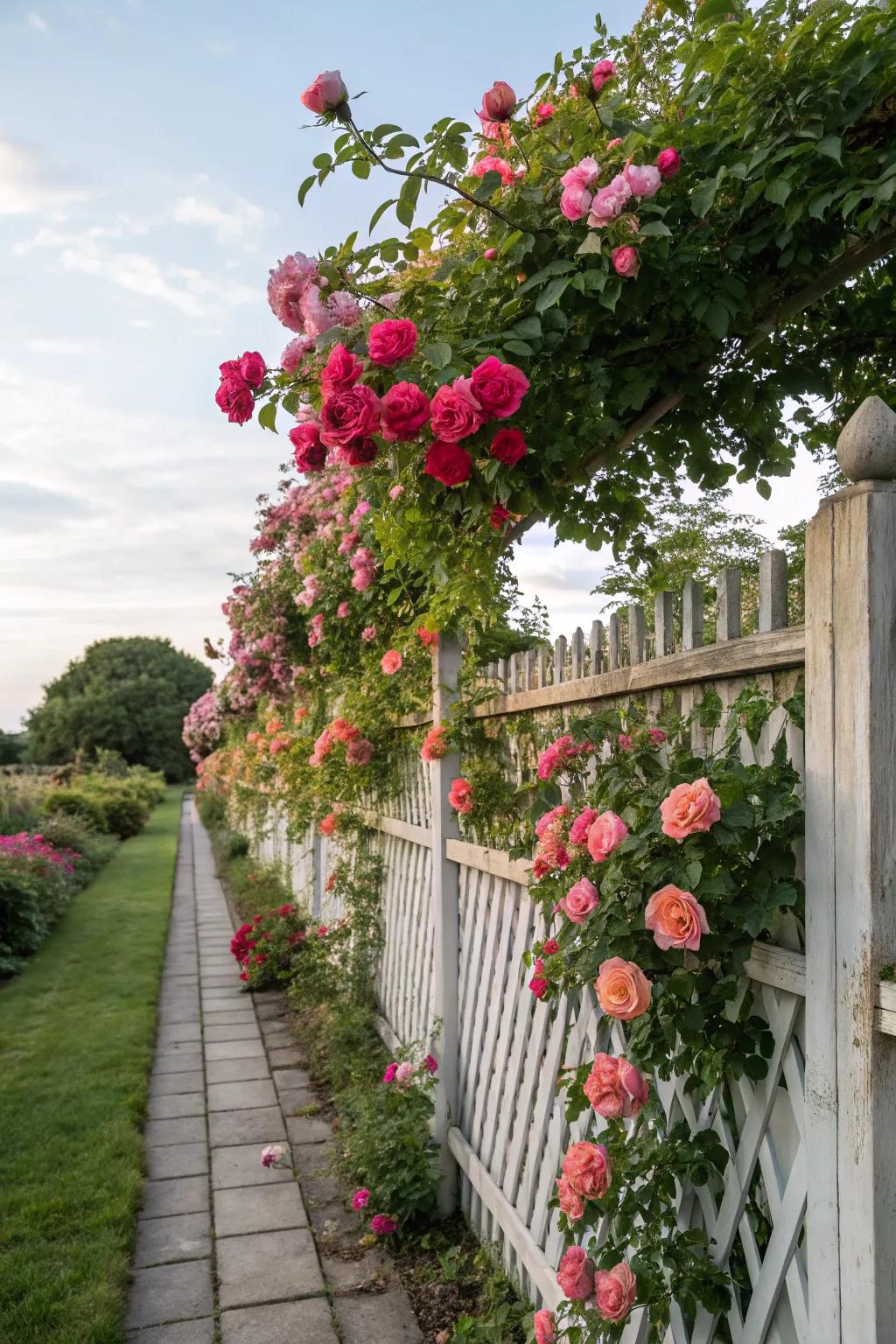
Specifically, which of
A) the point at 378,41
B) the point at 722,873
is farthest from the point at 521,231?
the point at 378,41

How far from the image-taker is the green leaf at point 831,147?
1631mm

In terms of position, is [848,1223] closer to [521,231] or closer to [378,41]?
[521,231]

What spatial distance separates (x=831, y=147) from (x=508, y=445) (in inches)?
29.8

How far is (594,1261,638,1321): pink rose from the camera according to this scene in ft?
5.76

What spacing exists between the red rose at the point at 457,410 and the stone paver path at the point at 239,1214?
2592 millimetres

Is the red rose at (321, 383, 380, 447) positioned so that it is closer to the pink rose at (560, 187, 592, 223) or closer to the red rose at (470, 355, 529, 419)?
the red rose at (470, 355, 529, 419)

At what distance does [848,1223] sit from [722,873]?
0.53 m

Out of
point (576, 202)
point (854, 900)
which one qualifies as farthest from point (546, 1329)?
point (576, 202)

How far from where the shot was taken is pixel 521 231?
1.93 m

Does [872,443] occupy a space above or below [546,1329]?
above

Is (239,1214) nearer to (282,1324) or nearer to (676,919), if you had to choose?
(282,1324)

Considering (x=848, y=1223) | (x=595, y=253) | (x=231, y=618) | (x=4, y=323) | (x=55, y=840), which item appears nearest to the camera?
(x=848, y=1223)

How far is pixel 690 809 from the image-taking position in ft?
4.87

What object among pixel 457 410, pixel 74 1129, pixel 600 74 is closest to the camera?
pixel 457 410
